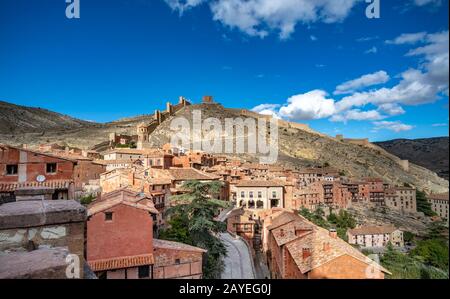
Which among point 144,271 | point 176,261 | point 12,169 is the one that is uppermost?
point 12,169

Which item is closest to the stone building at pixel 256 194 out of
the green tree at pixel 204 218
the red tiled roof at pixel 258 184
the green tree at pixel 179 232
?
the red tiled roof at pixel 258 184

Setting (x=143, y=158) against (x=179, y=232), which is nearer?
(x=179, y=232)

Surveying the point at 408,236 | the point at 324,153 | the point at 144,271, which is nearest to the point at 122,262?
the point at 144,271

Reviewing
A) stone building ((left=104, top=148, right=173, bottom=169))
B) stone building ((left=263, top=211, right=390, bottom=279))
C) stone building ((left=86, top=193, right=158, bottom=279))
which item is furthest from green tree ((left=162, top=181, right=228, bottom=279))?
stone building ((left=104, top=148, right=173, bottom=169))

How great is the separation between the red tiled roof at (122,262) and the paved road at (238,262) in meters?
3.86

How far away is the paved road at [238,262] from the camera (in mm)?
13154

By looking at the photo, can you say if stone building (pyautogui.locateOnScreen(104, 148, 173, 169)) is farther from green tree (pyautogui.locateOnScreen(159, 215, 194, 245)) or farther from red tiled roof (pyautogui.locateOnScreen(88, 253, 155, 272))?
red tiled roof (pyautogui.locateOnScreen(88, 253, 155, 272))

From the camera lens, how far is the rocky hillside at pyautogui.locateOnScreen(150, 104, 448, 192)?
5984cm

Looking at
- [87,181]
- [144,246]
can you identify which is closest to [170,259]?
Result: [144,246]

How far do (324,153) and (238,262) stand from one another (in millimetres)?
62977

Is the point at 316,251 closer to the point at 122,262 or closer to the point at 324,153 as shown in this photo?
the point at 122,262

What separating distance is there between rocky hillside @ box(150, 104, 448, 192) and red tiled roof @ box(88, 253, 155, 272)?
1866 inches

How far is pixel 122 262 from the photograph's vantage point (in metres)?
9.66

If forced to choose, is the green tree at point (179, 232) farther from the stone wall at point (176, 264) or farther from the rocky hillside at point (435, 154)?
the rocky hillside at point (435, 154)
